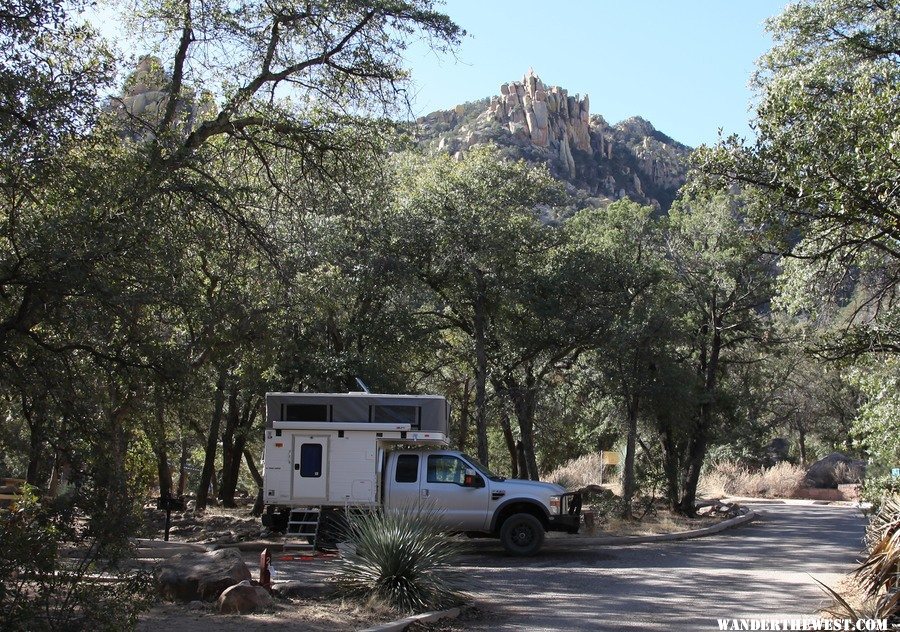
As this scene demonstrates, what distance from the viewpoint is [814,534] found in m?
21.8

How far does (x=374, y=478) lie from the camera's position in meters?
17.0

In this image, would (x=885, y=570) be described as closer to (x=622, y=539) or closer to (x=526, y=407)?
(x=622, y=539)

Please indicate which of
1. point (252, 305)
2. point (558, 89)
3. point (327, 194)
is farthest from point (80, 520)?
point (558, 89)

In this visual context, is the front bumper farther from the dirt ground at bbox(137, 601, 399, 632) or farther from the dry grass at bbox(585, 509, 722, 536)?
the dirt ground at bbox(137, 601, 399, 632)

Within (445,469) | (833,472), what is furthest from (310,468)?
(833,472)

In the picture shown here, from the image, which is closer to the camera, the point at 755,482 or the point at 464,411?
the point at 464,411

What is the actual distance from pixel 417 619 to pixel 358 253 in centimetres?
1342

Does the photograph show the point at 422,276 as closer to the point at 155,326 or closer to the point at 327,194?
the point at 327,194

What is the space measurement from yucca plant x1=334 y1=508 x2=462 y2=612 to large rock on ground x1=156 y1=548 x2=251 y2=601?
1348mm

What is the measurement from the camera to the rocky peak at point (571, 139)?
126 meters

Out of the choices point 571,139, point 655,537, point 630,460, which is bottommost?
point 655,537

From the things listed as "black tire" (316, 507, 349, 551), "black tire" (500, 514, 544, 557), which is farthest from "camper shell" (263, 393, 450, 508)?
"black tire" (500, 514, 544, 557)

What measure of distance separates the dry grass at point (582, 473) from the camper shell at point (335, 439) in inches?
823

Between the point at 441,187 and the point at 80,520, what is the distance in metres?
17.9
